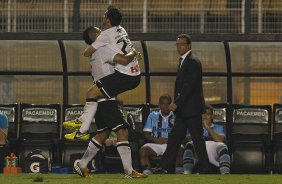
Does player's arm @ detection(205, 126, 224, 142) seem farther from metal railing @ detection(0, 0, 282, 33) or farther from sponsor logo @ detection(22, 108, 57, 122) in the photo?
metal railing @ detection(0, 0, 282, 33)

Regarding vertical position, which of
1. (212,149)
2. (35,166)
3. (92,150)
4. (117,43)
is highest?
(117,43)

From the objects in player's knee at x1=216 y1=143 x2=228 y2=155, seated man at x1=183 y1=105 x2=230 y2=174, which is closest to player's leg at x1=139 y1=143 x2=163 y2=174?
seated man at x1=183 y1=105 x2=230 y2=174

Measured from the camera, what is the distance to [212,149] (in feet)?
59.0

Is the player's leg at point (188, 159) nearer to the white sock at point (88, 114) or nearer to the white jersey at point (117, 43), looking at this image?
the white sock at point (88, 114)

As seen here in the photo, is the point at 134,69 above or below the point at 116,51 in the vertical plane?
below

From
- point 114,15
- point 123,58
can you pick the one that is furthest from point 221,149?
point 114,15

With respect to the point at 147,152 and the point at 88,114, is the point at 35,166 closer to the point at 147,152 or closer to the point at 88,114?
the point at 147,152

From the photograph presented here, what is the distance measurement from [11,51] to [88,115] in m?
7.17

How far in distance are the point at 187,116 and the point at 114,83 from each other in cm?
229

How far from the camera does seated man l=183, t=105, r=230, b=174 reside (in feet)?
57.5

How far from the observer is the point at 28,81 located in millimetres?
21391

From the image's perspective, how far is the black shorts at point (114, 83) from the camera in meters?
14.2

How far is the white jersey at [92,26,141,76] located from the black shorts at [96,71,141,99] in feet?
0.20

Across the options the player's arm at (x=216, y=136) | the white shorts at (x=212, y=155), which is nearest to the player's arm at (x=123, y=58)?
the white shorts at (x=212, y=155)
